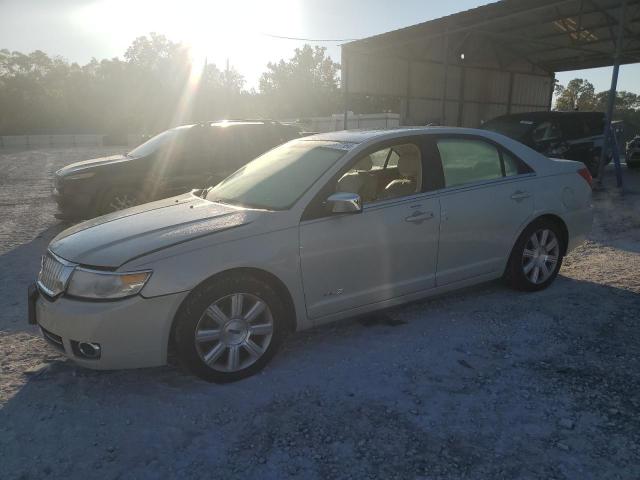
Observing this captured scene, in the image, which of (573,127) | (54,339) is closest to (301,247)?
(54,339)

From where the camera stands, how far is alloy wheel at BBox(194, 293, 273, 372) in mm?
3102

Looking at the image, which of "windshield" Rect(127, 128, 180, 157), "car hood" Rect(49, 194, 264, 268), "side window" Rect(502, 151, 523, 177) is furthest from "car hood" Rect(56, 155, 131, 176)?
"side window" Rect(502, 151, 523, 177)

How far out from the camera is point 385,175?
15.8 ft

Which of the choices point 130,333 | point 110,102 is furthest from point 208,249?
point 110,102

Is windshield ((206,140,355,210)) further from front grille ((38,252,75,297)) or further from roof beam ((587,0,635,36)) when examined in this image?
roof beam ((587,0,635,36))

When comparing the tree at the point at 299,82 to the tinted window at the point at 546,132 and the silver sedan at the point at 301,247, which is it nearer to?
the tinted window at the point at 546,132

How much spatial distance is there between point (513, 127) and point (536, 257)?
27.3 ft

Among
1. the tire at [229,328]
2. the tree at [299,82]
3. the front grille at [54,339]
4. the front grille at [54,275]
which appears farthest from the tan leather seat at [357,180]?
the tree at [299,82]

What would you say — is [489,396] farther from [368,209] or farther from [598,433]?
[368,209]

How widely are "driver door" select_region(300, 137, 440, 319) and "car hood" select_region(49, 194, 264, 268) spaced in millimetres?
507

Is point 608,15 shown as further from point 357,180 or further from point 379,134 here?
point 357,180

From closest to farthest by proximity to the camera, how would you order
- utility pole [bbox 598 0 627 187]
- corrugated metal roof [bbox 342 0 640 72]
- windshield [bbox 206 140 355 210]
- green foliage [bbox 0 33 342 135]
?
windshield [bbox 206 140 355 210] < utility pole [bbox 598 0 627 187] < corrugated metal roof [bbox 342 0 640 72] < green foliage [bbox 0 33 342 135]

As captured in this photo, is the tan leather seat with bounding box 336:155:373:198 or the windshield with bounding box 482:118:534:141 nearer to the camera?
the tan leather seat with bounding box 336:155:373:198

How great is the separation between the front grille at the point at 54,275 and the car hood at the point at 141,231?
0.05 meters
